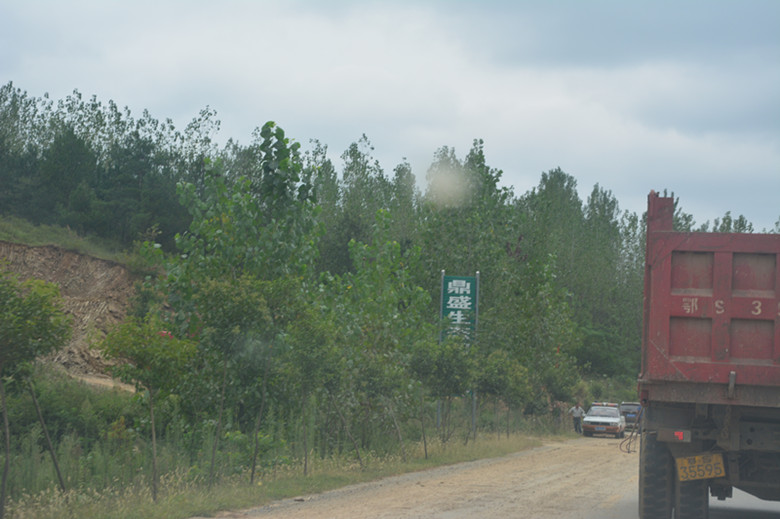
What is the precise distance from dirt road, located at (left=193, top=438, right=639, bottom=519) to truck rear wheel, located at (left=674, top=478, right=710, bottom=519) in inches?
79.5

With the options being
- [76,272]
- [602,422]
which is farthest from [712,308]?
[76,272]

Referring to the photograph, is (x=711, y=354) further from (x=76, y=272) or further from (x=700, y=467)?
(x=76, y=272)

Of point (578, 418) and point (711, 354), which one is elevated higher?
point (711, 354)

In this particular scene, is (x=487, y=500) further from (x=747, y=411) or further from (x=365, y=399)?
(x=365, y=399)

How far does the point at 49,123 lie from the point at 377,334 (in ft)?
204

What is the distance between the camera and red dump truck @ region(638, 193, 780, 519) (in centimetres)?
977

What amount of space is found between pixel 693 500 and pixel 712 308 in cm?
248

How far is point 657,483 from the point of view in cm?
1072

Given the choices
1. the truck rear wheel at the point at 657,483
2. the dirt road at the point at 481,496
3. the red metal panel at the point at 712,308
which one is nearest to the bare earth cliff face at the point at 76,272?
the dirt road at the point at 481,496

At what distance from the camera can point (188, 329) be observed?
1734 cm

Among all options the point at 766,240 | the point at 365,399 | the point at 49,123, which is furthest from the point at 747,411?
the point at 49,123

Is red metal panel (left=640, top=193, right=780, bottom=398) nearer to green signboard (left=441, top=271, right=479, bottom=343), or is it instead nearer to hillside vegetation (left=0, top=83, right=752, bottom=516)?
hillside vegetation (left=0, top=83, right=752, bottom=516)

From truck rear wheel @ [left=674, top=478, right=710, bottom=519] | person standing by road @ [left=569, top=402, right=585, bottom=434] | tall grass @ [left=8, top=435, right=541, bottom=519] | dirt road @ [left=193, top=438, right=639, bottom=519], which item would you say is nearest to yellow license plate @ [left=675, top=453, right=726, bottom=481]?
truck rear wheel @ [left=674, top=478, right=710, bottom=519]

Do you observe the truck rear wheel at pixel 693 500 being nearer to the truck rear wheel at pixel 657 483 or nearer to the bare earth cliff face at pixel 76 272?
the truck rear wheel at pixel 657 483
